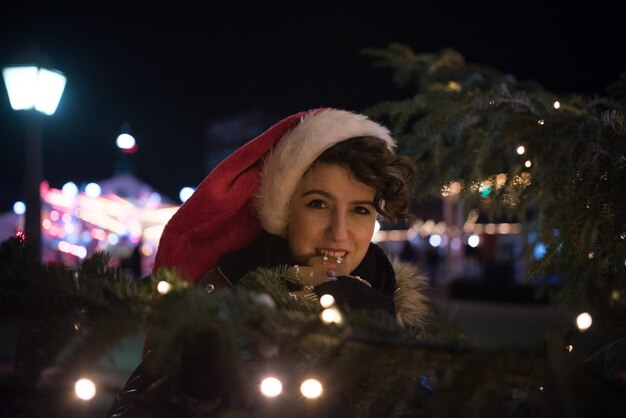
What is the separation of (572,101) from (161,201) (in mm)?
16084

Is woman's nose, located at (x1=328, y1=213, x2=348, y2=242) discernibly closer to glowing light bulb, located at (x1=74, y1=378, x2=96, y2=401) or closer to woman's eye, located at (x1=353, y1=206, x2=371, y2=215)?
woman's eye, located at (x1=353, y1=206, x2=371, y2=215)

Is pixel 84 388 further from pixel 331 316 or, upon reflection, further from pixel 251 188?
pixel 251 188

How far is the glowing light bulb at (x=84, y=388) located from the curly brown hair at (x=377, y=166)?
1.25m

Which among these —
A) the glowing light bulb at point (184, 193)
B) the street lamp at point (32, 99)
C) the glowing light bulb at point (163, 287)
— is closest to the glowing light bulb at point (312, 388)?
the glowing light bulb at point (163, 287)

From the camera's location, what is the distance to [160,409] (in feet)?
3.75

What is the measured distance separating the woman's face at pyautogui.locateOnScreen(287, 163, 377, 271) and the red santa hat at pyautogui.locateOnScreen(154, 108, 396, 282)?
0.09 metres

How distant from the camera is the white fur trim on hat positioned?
2.04 meters

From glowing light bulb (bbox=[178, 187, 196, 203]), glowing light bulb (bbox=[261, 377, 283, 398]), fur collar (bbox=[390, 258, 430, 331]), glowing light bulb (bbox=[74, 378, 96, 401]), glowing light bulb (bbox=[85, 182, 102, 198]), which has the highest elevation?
glowing light bulb (bbox=[178, 187, 196, 203])

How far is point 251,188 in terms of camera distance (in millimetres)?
2258

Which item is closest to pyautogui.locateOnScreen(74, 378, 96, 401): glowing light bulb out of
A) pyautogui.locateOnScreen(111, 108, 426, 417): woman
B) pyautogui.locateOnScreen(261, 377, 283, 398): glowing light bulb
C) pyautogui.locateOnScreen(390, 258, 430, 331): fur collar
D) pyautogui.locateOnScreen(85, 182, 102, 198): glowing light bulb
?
pyautogui.locateOnScreen(261, 377, 283, 398): glowing light bulb

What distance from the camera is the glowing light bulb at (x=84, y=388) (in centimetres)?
95

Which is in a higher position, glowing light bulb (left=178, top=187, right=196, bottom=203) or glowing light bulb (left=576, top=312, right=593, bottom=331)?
glowing light bulb (left=178, top=187, right=196, bottom=203)

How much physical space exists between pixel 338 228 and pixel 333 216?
0.06m

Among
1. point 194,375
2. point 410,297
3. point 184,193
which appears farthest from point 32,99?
point 184,193
